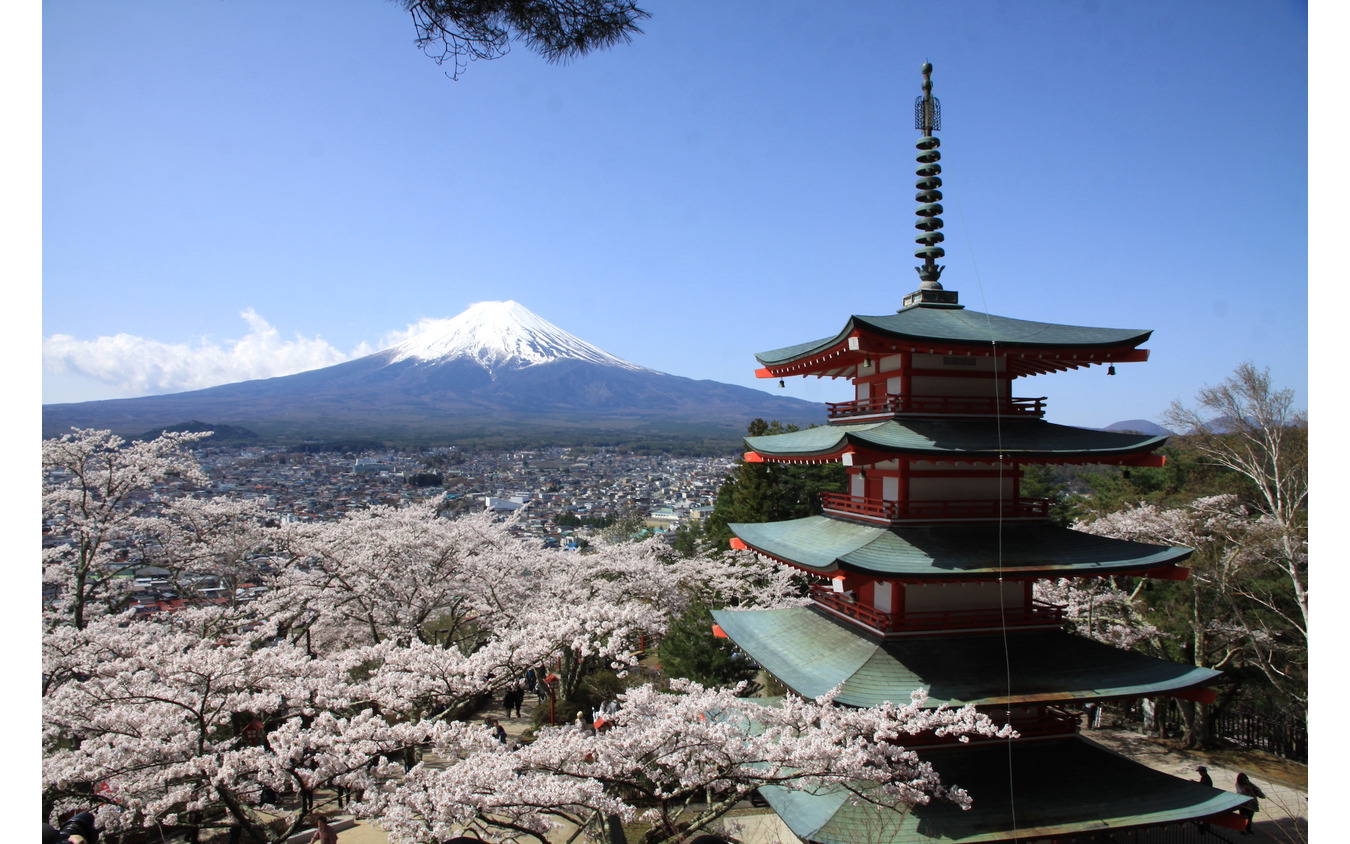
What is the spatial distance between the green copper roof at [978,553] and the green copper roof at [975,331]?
7.70 ft

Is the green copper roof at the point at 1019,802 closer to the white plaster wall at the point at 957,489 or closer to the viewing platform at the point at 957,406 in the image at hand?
the white plaster wall at the point at 957,489

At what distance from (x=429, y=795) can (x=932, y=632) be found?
5.85 meters

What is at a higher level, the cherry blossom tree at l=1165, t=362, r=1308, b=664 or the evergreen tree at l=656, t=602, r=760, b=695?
the cherry blossom tree at l=1165, t=362, r=1308, b=664

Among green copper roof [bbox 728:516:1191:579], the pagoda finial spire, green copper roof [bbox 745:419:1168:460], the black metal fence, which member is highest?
the pagoda finial spire

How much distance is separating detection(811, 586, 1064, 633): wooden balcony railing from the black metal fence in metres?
9.42

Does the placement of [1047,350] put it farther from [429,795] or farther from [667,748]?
[429,795]

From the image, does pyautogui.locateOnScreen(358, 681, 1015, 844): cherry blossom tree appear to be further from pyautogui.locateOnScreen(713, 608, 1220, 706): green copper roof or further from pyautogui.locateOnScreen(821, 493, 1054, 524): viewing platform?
pyautogui.locateOnScreen(821, 493, 1054, 524): viewing platform

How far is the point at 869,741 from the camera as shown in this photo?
6.69 m

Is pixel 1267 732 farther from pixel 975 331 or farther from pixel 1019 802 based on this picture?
pixel 975 331

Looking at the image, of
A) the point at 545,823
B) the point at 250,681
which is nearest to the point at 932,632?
the point at 545,823

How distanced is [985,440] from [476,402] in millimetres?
105174

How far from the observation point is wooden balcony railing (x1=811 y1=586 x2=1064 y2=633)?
777 centimetres

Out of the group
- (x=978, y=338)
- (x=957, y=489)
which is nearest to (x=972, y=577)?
(x=957, y=489)

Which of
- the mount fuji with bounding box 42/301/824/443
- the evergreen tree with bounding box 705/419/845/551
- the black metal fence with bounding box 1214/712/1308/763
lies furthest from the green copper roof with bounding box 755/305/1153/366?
the mount fuji with bounding box 42/301/824/443
